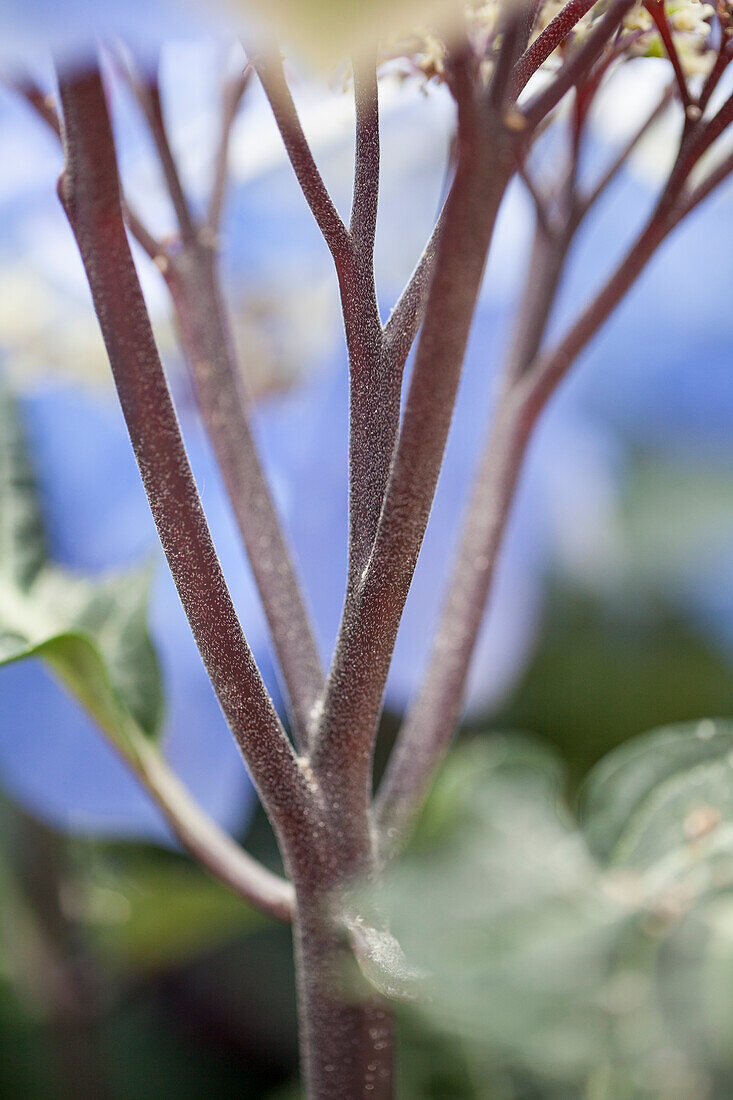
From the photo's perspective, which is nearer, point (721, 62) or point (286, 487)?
point (721, 62)

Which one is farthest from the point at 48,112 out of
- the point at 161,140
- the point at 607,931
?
the point at 607,931

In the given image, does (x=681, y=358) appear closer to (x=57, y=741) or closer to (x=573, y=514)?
(x=573, y=514)

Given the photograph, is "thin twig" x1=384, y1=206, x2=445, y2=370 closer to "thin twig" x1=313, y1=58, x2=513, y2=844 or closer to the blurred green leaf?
"thin twig" x1=313, y1=58, x2=513, y2=844

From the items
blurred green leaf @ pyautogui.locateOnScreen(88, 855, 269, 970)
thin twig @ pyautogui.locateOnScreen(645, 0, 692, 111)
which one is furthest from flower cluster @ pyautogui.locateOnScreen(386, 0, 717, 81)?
blurred green leaf @ pyautogui.locateOnScreen(88, 855, 269, 970)

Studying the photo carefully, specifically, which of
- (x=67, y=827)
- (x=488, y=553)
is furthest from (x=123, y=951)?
(x=488, y=553)

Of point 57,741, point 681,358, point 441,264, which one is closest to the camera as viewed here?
point 441,264

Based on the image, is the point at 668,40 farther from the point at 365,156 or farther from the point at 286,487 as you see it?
the point at 286,487
